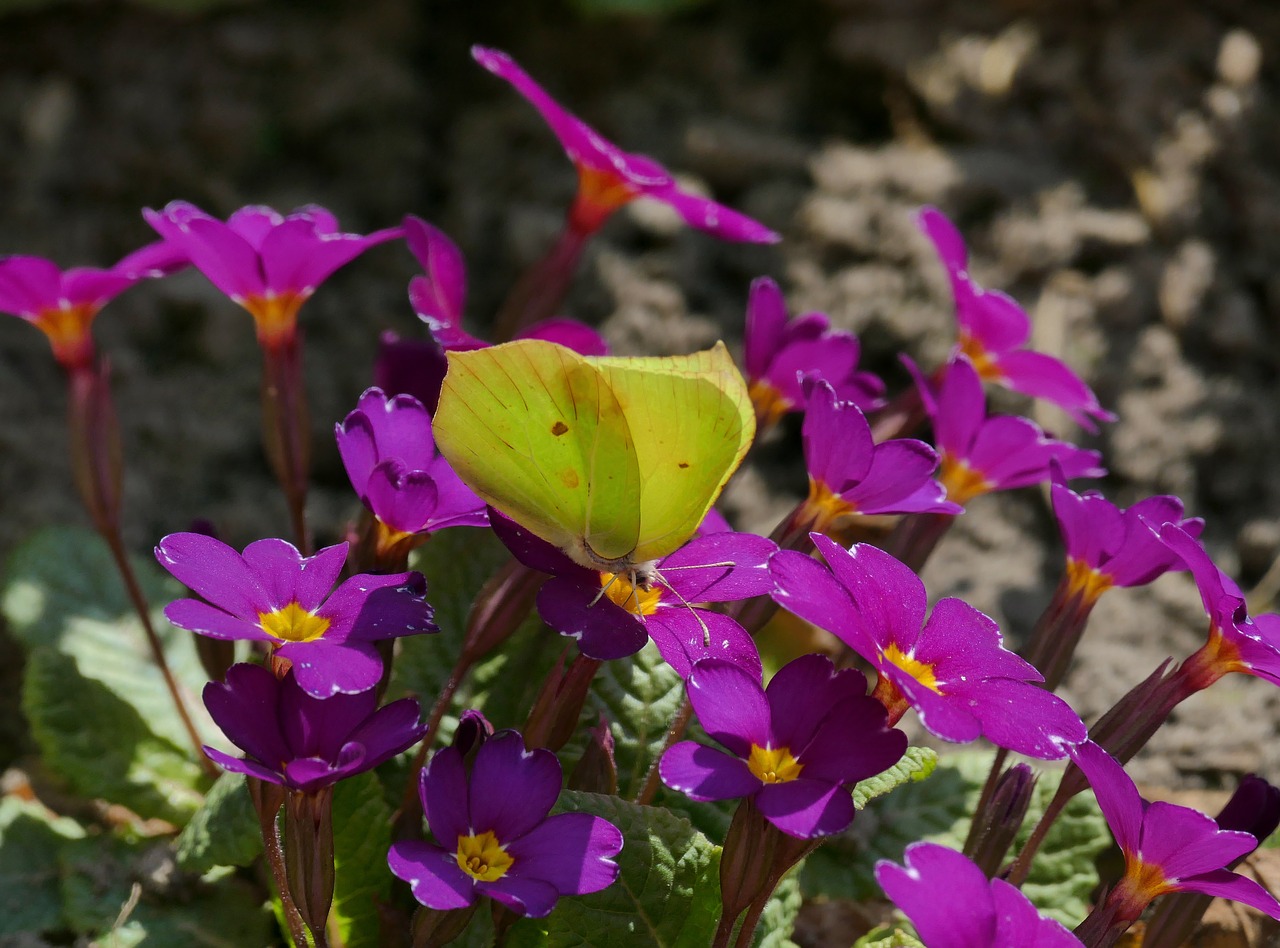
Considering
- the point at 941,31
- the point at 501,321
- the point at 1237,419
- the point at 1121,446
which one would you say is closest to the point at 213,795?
the point at 501,321

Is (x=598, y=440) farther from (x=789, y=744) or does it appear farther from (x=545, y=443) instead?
(x=789, y=744)

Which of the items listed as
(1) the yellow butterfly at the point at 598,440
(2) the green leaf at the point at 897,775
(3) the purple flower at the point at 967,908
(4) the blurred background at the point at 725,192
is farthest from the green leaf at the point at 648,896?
(4) the blurred background at the point at 725,192

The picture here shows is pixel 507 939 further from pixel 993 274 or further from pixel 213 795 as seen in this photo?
pixel 993 274

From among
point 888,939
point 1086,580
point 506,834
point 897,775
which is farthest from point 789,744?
point 1086,580

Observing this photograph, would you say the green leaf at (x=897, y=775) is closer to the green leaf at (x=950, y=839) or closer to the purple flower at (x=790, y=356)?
the green leaf at (x=950, y=839)

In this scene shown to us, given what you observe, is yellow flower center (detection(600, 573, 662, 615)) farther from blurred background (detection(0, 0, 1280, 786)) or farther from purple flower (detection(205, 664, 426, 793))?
blurred background (detection(0, 0, 1280, 786))
